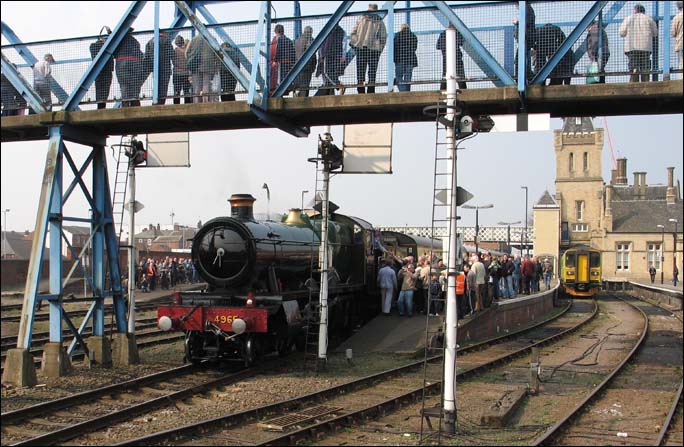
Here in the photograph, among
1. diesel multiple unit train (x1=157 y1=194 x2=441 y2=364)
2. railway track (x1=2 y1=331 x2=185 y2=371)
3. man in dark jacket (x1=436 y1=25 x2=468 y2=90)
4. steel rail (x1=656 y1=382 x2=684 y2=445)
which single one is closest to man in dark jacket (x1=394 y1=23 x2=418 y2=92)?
man in dark jacket (x1=436 y1=25 x2=468 y2=90)

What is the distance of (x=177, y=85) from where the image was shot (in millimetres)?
12164

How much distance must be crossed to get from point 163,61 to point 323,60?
115 inches

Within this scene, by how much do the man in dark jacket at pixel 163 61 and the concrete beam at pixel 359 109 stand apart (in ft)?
1.61

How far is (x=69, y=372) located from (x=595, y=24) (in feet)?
34.3

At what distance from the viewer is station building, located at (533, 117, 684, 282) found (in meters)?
65.1

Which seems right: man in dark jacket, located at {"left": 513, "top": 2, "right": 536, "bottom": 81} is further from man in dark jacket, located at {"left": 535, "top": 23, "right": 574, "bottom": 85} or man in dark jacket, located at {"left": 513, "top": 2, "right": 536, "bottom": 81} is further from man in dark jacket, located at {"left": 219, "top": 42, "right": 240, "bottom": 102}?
man in dark jacket, located at {"left": 219, "top": 42, "right": 240, "bottom": 102}

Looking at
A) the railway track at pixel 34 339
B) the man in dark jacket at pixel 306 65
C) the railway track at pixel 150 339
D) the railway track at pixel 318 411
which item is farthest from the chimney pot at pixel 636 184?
the man in dark jacket at pixel 306 65

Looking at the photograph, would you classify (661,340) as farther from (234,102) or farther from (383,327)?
(234,102)

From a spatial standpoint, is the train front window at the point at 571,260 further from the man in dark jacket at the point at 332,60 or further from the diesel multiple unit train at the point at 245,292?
the man in dark jacket at the point at 332,60

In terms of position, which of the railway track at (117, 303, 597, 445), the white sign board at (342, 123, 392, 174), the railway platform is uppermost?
the white sign board at (342, 123, 392, 174)

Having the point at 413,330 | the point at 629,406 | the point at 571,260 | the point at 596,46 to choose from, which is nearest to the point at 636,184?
the point at 571,260

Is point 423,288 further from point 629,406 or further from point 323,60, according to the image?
point 323,60

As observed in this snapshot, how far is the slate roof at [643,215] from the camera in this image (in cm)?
6612

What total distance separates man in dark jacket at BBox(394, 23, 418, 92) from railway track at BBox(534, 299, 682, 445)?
218 inches
